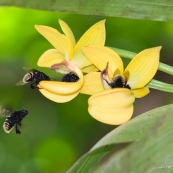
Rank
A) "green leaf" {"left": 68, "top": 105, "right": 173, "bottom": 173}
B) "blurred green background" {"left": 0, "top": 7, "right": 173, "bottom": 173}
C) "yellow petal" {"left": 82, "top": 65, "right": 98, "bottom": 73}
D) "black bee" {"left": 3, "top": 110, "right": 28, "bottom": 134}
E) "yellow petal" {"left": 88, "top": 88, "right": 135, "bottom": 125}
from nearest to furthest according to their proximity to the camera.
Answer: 1. "green leaf" {"left": 68, "top": 105, "right": 173, "bottom": 173}
2. "yellow petal" {"left": 88, "top": 88, "right": 135, "bottom": 125}
3. "yellow petal" {"left": 82, "top": 65, "right": 98, "bottom": 73}
4. "black bee" {"left": 3, "top": 110, "right": 28, "bottom": 134}
5. "blurred green background" {"left": 0, "top": 7, "right": 173, "bottom": 173}

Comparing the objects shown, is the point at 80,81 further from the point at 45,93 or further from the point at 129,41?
the point at 129,41

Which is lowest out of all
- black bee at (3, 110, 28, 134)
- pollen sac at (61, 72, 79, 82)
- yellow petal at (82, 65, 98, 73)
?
black bee at (3, 110, 28, 134)

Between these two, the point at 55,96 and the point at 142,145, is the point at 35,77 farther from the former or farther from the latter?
the point at 142,145

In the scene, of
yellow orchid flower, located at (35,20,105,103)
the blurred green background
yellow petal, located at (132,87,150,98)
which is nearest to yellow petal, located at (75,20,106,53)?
yellow orchid flower, located at (35,20,105,103)

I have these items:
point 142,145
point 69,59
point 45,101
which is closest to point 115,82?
point 69,59

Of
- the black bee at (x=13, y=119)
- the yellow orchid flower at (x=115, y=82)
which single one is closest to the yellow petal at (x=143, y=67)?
the yellow orchid flower at (x=115, y=82)

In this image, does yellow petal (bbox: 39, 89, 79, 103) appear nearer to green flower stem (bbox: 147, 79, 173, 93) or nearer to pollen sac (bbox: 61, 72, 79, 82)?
pollen sac (bbox: 61, 72, 79, 82)

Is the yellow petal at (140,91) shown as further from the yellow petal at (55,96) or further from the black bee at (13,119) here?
the black bee at (13,119)
